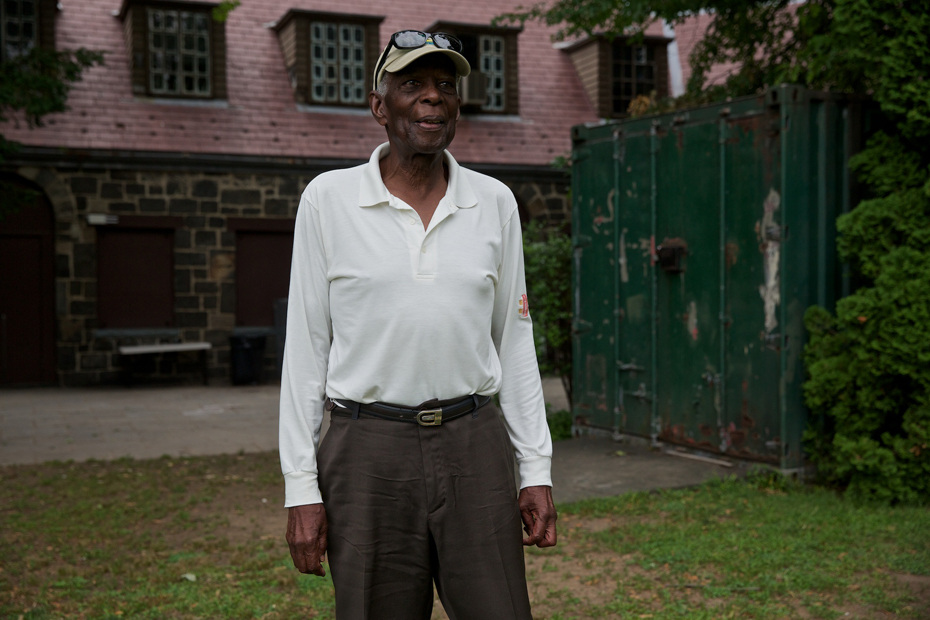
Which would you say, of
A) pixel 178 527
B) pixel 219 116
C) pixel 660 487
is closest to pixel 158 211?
pixel 219 116

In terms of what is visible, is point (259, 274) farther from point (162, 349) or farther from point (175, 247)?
point (162, 349)

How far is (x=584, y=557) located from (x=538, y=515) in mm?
2888

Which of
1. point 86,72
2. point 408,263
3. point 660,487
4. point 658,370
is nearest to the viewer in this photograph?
point 408,263

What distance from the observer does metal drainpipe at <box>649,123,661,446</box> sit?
7.81 m

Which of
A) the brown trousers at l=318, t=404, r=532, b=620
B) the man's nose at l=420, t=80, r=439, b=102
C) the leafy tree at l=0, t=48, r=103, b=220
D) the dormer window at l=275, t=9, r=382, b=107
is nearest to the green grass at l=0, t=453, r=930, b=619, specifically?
the brown trousers at l=318, t=404, r=532, b=620

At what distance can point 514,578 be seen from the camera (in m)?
2.58

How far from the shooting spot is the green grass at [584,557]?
4668mm

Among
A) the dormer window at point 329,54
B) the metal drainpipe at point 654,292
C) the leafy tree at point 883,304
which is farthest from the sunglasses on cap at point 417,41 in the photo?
the dormer window at point 329,54

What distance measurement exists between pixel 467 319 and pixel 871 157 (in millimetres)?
4902

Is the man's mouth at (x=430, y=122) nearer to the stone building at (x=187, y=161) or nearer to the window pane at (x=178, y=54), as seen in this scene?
the stone building at (x=187, y=161)

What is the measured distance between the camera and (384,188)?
2.54 m

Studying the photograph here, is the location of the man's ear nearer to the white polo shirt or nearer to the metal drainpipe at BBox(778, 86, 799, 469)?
the white polo shirt

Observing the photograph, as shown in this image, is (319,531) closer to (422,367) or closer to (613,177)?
(422,367)

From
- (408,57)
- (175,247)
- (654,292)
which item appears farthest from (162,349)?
(408,57)
